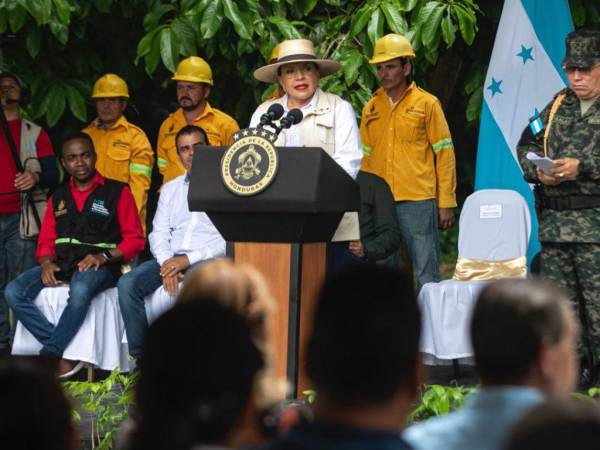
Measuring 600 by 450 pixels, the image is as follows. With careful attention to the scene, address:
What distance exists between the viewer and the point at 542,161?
6.48 m

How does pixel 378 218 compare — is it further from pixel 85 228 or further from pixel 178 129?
pixel 85 228

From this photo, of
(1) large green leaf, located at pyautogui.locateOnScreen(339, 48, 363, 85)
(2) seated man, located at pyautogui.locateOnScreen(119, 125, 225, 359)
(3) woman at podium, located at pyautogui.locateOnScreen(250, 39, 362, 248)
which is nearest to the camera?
(3) woman at podium, located at pyautogui.locateOnScreen(250, 39, 362, 248)

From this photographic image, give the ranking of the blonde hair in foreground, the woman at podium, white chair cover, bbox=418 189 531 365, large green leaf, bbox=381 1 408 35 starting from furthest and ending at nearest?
large green leaf, bbox=381 1 408 35 < white chair cover, bbox=418 189 531 365 < the woman at podium < the blonde hair in foreground

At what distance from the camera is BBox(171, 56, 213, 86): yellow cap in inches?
342

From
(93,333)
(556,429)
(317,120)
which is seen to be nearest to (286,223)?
(317,120)

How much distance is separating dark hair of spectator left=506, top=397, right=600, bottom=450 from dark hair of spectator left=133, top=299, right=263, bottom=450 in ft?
1.70

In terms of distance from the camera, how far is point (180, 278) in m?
7.76

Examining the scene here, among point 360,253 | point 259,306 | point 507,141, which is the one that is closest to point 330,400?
point 259,306

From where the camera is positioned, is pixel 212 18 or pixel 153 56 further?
pixel 153 56

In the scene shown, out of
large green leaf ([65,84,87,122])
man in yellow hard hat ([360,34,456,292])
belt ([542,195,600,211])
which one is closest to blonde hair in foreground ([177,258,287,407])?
belt ([542,195,600,211])

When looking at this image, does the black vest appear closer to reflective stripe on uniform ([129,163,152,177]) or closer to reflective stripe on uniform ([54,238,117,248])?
reflective stripe on uniform ([54,238,117,248])

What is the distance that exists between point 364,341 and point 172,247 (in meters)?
5.64

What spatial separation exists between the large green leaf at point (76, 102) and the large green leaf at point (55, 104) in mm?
45

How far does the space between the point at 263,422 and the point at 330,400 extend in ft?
1.31
